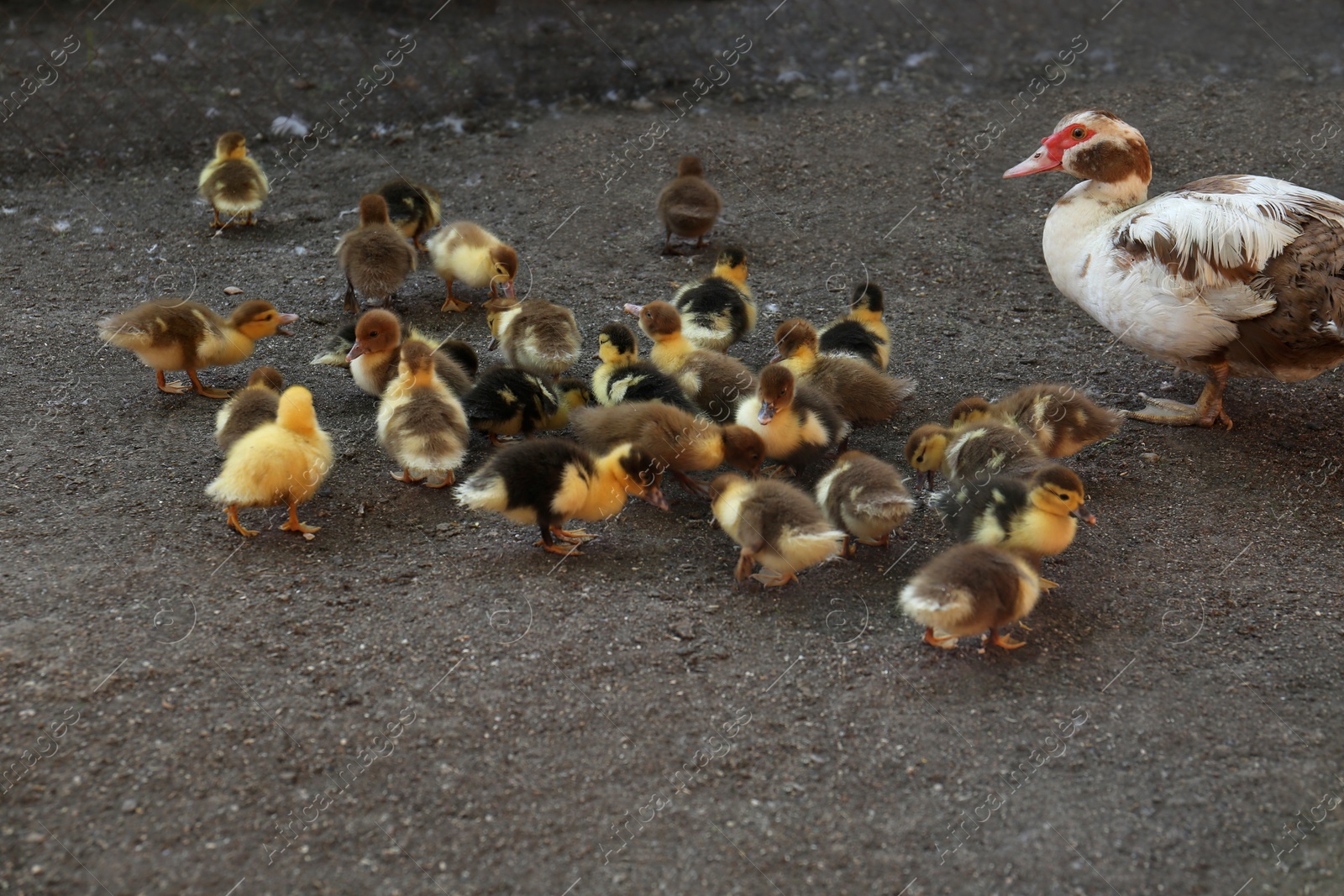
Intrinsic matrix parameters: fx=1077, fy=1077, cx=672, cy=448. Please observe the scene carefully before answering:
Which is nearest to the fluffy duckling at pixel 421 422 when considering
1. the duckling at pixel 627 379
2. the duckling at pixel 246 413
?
the duckling at pixel 246 413

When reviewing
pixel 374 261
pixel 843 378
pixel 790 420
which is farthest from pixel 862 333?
pixel 374 261

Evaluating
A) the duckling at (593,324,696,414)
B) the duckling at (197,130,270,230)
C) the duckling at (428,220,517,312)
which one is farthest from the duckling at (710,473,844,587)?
the duckling at (197,130,270,230)

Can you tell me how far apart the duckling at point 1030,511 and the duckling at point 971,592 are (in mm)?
156

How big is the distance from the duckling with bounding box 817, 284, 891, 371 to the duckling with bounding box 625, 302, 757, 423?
17.5 inches

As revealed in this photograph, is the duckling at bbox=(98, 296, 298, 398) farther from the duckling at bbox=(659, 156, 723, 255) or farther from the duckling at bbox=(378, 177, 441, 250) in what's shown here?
the duckling at bbox=(659, 156, 723, 255)

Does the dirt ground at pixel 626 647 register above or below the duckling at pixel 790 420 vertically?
below

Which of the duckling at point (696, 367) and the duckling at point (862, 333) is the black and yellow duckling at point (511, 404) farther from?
the duckling at point (862, 333)

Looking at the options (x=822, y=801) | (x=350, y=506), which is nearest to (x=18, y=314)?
(x=350, y=506)

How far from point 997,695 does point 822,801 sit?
0.71m

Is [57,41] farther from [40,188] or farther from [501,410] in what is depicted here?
[501,410]

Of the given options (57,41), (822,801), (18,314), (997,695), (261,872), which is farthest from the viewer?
(57,41)

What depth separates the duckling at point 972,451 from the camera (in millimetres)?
3840

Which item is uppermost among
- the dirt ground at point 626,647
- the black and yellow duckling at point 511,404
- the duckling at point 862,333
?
the duckling at point 862,333

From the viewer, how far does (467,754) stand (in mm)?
2955
